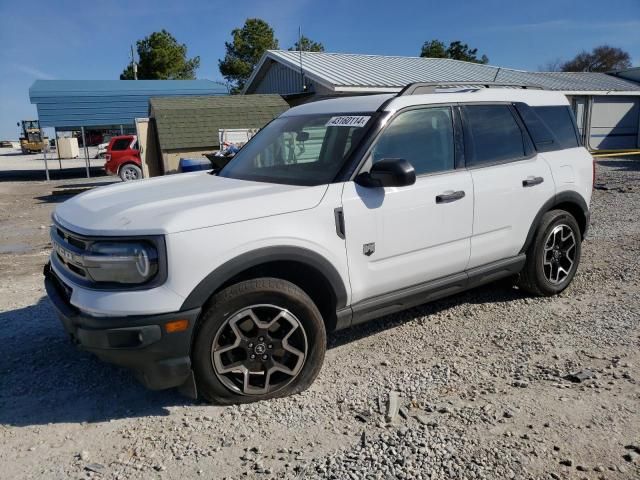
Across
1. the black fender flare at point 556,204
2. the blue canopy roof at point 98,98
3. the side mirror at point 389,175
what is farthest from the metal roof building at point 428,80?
the side mirror at point 389,175

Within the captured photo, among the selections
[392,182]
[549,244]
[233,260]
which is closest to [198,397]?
[233,260]

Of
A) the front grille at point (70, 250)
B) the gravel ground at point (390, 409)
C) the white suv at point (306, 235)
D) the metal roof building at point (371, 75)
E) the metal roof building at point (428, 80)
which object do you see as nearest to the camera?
the gravel ground at point (390, 409)

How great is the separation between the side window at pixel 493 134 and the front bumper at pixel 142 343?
254cm

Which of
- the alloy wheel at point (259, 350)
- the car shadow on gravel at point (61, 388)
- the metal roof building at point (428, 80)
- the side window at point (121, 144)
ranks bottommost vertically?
the car shadow on gravel at point (61, 388)

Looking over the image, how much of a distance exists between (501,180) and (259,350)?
93.1 inches

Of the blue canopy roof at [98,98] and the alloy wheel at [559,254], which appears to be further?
the blue canopy roof at [98,98]

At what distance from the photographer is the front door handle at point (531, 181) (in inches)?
168

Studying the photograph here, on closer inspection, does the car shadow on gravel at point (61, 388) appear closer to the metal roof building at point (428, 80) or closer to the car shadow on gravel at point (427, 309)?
the car shadow on gravel at point (427, 309)

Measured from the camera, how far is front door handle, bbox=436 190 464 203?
366cm

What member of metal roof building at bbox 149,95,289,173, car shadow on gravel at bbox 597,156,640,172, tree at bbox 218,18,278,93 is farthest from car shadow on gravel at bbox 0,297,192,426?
tree at bbox 218,18,278,93

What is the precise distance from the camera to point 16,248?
313 inches

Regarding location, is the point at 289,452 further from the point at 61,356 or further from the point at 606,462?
the point at 61,356

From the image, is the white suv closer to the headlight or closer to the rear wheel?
the headlight

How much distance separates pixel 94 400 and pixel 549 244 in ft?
12.9
